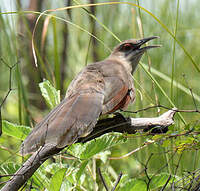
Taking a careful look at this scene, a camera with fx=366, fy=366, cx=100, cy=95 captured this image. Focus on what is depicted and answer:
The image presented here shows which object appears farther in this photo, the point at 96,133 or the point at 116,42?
the point at 116,42

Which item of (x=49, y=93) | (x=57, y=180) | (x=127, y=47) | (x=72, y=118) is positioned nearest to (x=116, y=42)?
(x=127, y=47)

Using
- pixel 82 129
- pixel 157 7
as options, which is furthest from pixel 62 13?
pixel 82 129

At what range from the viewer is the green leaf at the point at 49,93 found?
2230 millimetres

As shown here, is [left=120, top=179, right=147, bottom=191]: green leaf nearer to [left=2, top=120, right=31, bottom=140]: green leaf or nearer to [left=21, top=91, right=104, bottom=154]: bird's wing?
[left=21, top=91, right=104, bottom=154]: bird's wing

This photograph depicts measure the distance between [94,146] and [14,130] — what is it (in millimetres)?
456

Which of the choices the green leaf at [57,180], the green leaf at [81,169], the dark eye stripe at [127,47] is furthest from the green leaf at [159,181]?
the dark eye stripe at [127,47]

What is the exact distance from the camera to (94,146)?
1938mm

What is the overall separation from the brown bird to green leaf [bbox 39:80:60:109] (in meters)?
0.06

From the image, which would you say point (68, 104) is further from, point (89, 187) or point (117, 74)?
point (117, 74)

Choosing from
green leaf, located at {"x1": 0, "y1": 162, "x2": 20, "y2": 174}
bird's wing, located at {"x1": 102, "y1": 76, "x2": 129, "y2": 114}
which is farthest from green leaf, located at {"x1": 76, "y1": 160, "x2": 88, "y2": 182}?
bird's wing, located at {"x1": 102, "y1": 76, "x2": 129, "y2": 114}

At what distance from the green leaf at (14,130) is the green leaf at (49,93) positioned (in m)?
0.29

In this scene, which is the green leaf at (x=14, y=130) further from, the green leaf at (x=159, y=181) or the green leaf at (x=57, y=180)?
the green leaf at (x=159, y=181)

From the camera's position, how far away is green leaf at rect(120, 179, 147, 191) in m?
1.86

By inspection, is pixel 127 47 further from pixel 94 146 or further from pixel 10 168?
pixel 10 168
